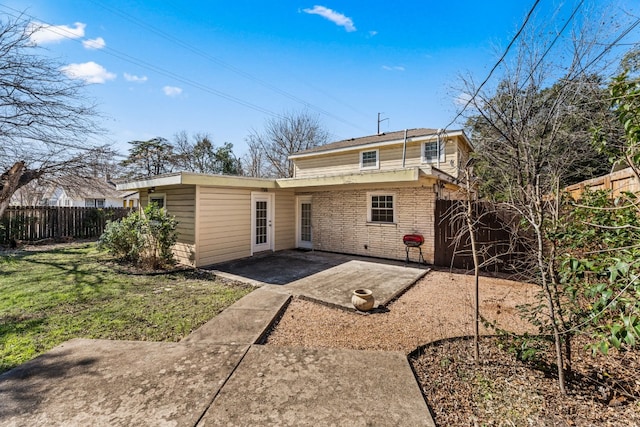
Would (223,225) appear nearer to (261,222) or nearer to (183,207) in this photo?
(183,207)

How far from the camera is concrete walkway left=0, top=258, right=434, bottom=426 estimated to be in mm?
2188

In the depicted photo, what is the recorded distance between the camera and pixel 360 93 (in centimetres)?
1046

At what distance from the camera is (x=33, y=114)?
356 inches

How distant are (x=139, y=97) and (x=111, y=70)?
51.9 inches

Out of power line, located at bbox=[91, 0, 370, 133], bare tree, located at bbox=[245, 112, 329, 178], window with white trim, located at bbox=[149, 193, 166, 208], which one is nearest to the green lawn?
window with white trim, located at bbox=[149, 193, 166, 208]

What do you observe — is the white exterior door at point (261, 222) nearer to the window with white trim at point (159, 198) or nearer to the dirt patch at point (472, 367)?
the window with white trim at point (159, 198)

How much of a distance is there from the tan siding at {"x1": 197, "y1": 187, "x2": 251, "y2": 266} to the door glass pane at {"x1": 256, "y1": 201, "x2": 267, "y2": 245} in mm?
427

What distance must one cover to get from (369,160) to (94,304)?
→ 11279 mm

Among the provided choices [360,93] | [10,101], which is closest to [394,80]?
[360,93]

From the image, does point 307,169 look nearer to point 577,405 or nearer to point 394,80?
point 394,80

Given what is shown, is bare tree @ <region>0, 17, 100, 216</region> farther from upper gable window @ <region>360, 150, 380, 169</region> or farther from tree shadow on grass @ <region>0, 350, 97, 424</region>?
upper gable window @ <region>360, 150, 380, 169</region>

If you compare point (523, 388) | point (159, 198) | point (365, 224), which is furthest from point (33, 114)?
point (523, 388)

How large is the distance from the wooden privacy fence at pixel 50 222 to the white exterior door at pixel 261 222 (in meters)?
9.55

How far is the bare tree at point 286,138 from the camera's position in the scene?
24969 millimetres
